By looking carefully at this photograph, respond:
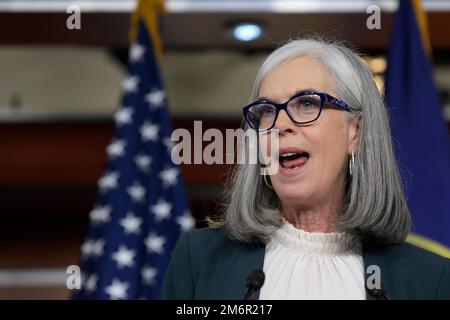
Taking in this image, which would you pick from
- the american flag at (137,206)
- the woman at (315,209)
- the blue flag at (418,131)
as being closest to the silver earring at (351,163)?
the woman at (315,209)

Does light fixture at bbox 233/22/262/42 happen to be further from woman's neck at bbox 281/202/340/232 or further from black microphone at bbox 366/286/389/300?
black microphone at bbox 366/286/389/300

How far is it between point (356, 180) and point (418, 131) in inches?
54.8

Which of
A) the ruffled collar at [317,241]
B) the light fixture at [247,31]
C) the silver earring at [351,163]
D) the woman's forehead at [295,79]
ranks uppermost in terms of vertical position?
the light fixture at [247,31]

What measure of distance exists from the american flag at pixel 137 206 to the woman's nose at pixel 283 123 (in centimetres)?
155

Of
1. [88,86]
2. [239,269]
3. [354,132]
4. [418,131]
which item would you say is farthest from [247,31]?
[239,269]

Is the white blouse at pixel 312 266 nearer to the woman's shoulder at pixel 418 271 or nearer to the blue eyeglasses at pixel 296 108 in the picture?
the woman's shoulder at pixel 418 271

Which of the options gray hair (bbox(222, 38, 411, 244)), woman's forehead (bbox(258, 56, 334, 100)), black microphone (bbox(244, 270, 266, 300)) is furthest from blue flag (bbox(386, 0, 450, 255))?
black microphone (bbox(244, 270, 266, 300))

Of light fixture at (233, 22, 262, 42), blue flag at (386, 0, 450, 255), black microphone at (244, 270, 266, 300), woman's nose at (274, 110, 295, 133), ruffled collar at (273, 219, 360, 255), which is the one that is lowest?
black microphone at (244, 270, 266, 300)

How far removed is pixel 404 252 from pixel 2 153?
370 centimetres

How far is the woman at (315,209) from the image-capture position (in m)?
1.45

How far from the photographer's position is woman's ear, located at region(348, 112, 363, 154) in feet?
5.16

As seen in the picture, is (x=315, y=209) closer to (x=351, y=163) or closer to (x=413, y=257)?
(x=351, y=163)
